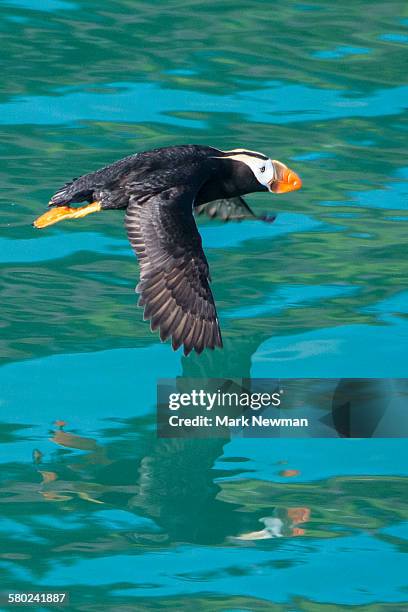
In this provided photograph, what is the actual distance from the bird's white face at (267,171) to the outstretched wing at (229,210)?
1.40ft

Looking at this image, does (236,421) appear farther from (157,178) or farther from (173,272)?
(157,178)

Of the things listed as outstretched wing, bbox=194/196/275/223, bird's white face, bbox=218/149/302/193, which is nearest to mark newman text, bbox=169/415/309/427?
bird's white face, bbox=218/149/302/193

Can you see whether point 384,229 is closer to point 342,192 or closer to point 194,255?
point 342,192

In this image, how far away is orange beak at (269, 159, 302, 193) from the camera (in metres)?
9.47

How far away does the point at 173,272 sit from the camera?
802cm

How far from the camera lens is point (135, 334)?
8.78m

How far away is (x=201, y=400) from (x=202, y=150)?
159cm

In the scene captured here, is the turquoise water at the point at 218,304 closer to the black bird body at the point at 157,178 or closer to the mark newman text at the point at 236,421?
the mark newman text at the point at 236,421

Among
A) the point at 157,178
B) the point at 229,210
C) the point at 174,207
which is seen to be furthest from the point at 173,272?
the point at 229,210

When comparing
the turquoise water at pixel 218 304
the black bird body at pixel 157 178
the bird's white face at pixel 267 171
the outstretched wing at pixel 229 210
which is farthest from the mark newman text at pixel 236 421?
the outstretched wing at pixel 229 210

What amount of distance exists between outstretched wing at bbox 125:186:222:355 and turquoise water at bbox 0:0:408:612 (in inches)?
21.2

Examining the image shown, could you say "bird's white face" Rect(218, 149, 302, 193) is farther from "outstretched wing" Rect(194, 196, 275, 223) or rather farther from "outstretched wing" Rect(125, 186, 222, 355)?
"outstretched wing" Rect(125, 186, 222, 355)

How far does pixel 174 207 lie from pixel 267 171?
3.99ft

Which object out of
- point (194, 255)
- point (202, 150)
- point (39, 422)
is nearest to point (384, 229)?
point (202, 150)
